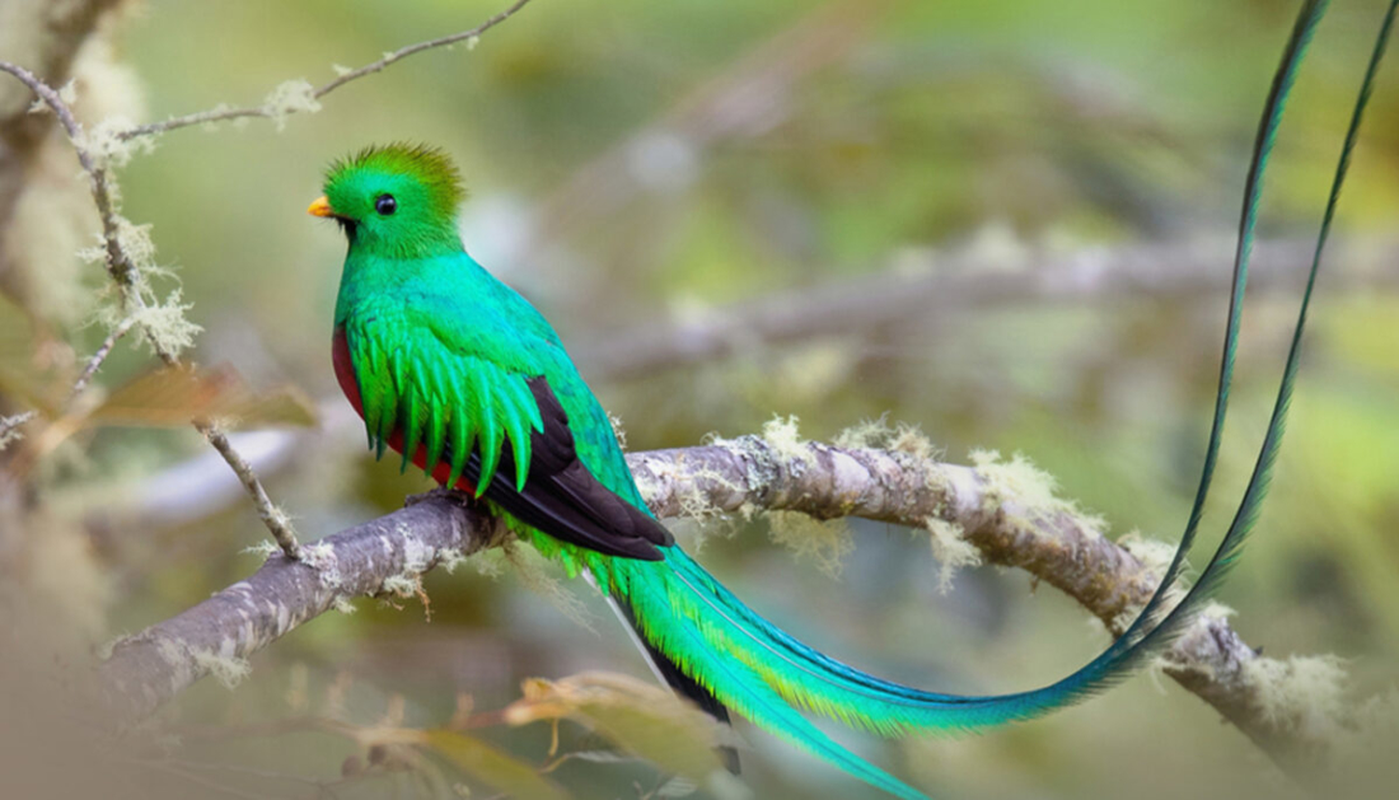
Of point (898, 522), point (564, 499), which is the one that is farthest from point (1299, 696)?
point (564, 499)

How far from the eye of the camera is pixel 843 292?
9.99 feet

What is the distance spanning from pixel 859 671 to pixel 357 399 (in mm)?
668

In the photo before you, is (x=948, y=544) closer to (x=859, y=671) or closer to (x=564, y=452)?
(x=859, y=671)

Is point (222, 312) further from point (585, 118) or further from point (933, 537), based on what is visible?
point (933, 537)

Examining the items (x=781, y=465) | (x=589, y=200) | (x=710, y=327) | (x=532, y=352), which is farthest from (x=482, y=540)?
(x=589, y=200)

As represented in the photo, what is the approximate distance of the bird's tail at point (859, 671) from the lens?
106cm

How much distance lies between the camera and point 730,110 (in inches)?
137

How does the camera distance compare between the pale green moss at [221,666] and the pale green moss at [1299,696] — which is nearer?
the pale green moss at [221,666]

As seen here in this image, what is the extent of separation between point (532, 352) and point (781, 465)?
1.12ft

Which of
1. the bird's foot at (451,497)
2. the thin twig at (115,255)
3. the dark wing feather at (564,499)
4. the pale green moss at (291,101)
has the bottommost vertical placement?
the thin twig at (115,255)

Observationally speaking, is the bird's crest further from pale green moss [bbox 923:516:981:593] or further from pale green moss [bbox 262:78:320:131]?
pale green moss [bbox 923:516:981:593]

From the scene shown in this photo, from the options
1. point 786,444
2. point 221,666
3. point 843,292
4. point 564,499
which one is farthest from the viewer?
point 843,292

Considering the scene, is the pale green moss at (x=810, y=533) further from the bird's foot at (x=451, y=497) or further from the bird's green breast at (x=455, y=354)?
the bird's foot at (x=451, y=497)

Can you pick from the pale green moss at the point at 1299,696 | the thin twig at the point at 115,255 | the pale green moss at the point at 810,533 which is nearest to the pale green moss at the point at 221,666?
the thin twig at the point at 115,255
